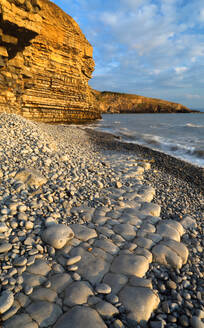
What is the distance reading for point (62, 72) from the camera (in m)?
22.0

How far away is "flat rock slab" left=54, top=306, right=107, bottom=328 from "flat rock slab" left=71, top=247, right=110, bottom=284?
41 cm

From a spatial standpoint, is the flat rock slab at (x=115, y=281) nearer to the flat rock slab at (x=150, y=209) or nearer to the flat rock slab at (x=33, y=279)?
the flat rock slab at (x=33, y=279)

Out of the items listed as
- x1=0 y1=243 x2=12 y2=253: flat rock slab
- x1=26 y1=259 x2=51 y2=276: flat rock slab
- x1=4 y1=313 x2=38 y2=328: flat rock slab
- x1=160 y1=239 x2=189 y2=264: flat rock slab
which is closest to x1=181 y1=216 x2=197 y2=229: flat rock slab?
x1=160 y1=239 x2=189 y2=264: flat rock slab

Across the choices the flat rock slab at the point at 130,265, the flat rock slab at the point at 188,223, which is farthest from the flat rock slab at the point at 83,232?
the flat rock slab at the point at 188,223

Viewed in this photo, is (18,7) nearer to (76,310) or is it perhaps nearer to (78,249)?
(78,249)

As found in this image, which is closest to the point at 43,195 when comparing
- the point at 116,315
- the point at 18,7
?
the point at 116,315

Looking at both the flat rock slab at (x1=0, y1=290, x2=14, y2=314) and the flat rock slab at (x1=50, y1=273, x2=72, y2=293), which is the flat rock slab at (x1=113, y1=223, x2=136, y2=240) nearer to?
the flat rock slab at (x1=50, y1=273, x2=72, y2=293)

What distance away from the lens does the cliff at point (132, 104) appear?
4170 inches

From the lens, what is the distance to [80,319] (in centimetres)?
176

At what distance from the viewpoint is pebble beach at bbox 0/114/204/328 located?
6.23ft

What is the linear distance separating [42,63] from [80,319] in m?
22.7

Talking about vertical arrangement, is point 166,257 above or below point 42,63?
below

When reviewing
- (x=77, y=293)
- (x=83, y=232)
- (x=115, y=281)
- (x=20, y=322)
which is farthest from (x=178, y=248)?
(x=20, y=322)

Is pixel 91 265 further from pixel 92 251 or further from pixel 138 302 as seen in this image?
pixel 138 302
